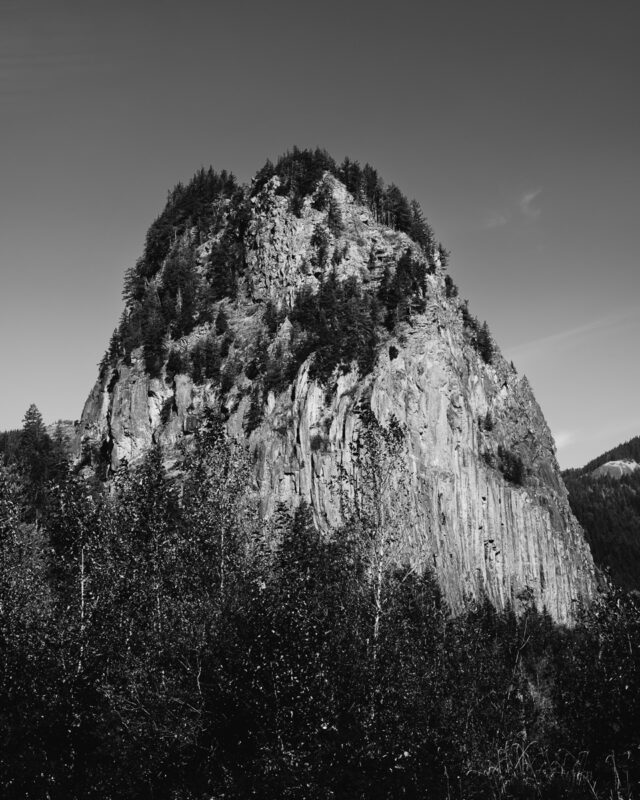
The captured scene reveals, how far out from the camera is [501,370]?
96.3 meters

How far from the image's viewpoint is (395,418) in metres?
64.8

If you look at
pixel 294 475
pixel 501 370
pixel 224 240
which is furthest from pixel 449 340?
pixel 224 240

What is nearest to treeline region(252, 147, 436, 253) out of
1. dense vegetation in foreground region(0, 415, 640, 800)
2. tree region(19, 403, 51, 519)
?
tree region(19, 403, 51, 519)

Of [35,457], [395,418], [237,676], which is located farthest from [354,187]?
[237,676]

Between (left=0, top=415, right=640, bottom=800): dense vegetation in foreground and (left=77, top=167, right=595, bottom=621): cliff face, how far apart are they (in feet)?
101

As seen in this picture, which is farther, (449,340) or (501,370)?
(501,370)

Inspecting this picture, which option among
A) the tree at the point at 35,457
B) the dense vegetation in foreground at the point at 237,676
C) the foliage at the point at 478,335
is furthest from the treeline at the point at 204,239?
the dense vegetation in foreground at the point at 237,676

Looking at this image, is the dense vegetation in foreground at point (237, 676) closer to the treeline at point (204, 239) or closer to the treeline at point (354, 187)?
the treeline at point (204, 239)

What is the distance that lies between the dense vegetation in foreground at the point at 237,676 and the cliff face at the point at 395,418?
30792 millimetres

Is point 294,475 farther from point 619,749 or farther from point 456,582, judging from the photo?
point 619,749

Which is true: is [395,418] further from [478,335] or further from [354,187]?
[354,187]

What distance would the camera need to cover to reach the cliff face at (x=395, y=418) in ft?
224

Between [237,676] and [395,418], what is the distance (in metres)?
47.6

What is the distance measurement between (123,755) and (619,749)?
16.6 metres
